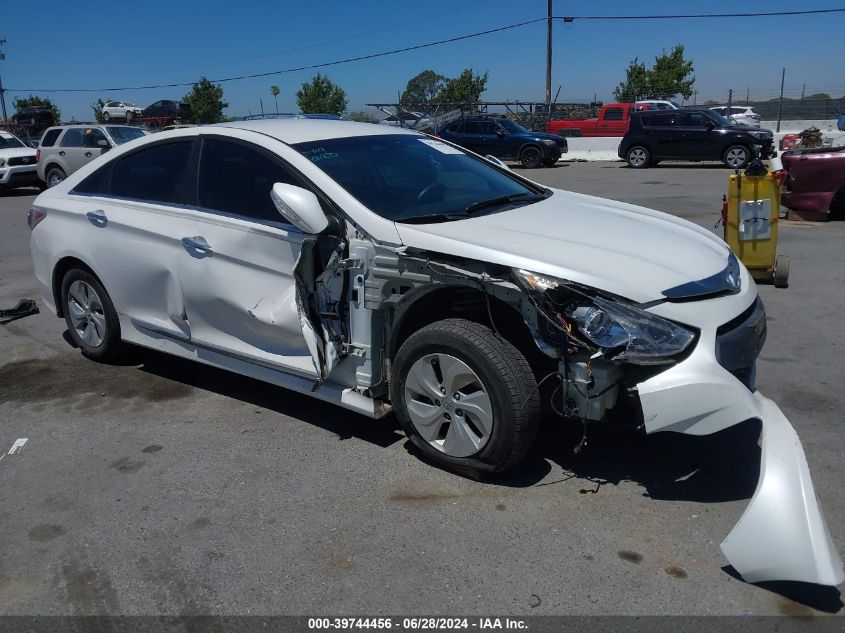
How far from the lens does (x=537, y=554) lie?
3086 mm

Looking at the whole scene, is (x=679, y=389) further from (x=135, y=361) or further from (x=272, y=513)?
(x=135, y=361)

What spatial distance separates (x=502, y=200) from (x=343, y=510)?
199cm

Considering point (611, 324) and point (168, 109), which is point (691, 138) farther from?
point (168, 109)

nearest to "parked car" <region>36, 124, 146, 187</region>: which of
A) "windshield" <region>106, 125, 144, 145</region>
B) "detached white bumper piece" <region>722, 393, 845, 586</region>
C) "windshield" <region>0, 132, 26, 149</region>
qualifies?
"windshield" <region>106, 125, 144, 145</region>

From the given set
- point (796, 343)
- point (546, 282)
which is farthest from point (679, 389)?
point (796, 343)

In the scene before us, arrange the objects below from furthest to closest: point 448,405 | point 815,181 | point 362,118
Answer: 1. point 362,118
2. point 815,181
3. point 448,405

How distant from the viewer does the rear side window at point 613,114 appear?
31.6 metres

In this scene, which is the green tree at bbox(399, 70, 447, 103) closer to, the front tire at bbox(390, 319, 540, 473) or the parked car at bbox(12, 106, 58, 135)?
the parked car at bbox(12, 106, 58, 135)

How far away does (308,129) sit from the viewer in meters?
4.56

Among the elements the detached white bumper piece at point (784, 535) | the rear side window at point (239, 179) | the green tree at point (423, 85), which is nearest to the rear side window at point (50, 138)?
the rear side window at point (239, 179)

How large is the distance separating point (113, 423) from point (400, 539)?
A: 2242 mm

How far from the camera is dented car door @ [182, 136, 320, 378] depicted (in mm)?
4035

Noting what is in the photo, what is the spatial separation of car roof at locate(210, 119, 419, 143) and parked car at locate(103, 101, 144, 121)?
1402 inches

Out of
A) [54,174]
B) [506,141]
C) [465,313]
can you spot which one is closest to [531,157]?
[506,141]
